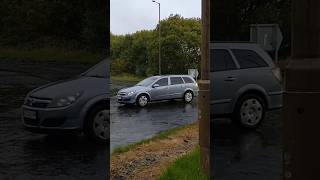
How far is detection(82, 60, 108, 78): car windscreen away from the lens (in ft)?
18.2

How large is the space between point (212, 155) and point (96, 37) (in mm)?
1626

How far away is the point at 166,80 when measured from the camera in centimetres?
2958

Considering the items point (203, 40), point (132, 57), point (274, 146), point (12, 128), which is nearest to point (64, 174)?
point (12, 128)

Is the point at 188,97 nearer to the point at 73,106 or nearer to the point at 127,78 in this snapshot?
the point at 73,106

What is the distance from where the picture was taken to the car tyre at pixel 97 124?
5789 mm

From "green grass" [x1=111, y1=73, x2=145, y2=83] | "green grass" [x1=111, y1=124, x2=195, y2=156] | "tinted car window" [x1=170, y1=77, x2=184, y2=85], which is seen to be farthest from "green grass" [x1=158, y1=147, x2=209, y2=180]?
"green grass" [x1=111, y1=73, x2=145, y2=83]

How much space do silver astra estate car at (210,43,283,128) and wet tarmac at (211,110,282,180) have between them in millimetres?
→ 105

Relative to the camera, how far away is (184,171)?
10016 millimetres

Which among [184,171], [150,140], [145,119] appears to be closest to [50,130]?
[184,171]

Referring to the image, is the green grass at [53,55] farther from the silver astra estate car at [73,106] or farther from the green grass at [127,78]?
the green grass at [127,78]

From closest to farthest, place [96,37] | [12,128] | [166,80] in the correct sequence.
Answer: [12,128] → [96,37] → [166,80]

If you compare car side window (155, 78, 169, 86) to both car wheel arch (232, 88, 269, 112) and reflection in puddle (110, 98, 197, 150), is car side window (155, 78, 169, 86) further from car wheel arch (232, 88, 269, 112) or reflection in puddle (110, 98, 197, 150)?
car wheel arch (232, 88, 269, 112)

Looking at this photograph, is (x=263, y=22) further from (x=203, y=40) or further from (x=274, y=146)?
(x=203, y=40)

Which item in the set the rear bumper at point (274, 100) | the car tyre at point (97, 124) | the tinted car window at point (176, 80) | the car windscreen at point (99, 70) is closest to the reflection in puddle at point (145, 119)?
the tinted car window at point (176, 80)
